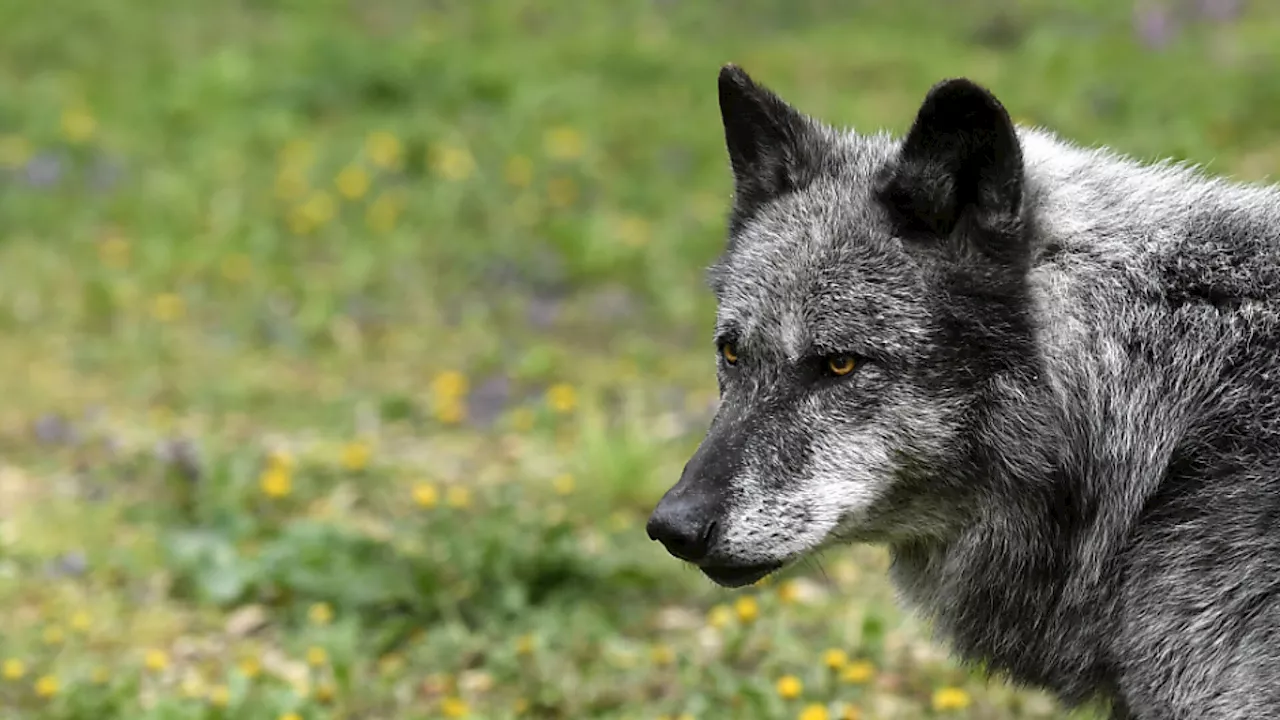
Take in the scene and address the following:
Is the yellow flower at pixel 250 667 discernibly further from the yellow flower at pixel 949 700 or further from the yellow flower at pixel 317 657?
the yellow flower at pixel 949 700

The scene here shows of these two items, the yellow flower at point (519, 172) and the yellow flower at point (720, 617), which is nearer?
the yellow flower at point (720, 617)

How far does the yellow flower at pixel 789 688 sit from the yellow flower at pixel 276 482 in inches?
102

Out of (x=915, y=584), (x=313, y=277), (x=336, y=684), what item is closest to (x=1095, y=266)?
(x=915, y=584)

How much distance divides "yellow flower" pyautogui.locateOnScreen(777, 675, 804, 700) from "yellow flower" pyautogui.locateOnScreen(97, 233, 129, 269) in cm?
616

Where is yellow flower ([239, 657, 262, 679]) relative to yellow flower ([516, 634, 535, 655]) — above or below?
above

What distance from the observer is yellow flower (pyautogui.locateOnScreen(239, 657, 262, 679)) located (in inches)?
182

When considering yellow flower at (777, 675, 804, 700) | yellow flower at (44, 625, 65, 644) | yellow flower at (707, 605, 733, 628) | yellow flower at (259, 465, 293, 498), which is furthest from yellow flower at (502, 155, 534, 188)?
yellow flower at (777, 675, 804, 700)

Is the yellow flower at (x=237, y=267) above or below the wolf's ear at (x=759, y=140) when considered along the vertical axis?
below

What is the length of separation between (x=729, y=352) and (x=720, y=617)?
5.84 ft

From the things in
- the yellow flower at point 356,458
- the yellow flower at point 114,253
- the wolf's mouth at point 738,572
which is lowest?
the yellow flower at point 356,458

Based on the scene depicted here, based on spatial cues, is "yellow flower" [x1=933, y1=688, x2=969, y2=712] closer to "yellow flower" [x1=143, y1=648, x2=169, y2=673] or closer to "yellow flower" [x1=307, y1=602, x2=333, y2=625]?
Answer: "yellow flower" [x1=307, y1=602, x2=333, y2=625]

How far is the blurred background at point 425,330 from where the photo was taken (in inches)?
189

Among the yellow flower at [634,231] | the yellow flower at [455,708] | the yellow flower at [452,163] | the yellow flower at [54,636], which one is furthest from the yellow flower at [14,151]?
the yellow flower at [455,708]

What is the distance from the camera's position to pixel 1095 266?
3.20 metres
